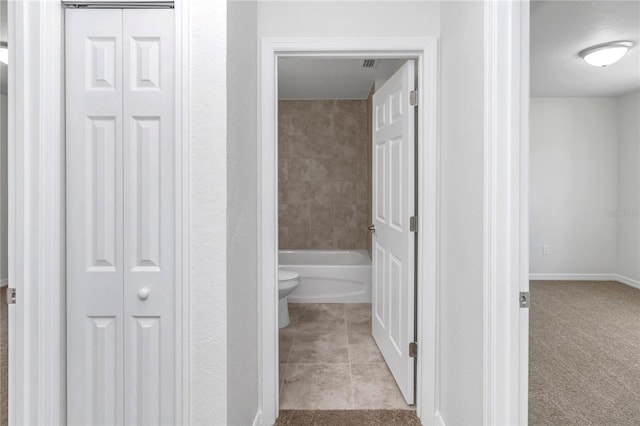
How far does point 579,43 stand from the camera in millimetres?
3236

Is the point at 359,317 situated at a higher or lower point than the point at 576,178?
lower

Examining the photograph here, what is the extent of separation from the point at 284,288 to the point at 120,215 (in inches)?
78.2

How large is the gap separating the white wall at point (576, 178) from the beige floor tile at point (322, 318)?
2.97m

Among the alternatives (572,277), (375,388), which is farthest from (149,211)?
(572,277)

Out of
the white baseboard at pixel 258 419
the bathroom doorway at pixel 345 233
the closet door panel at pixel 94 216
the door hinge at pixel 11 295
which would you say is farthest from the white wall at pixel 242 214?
the door hinge at pixel 11 295

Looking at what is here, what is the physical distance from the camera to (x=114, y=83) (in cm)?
154

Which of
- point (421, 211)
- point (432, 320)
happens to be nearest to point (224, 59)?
point (421, 211)

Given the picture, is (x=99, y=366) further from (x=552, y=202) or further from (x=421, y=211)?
(x=552, y=202)

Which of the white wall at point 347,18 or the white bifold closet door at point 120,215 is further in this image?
the white wall at point 347,18

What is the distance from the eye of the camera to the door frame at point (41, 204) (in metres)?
1.43

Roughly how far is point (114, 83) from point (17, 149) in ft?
1.37

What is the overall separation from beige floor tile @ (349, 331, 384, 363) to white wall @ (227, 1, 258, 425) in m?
1.04

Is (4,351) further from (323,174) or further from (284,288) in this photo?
(323,174)

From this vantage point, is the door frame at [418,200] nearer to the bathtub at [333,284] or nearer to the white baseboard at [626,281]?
the bathtub at [333,284]
